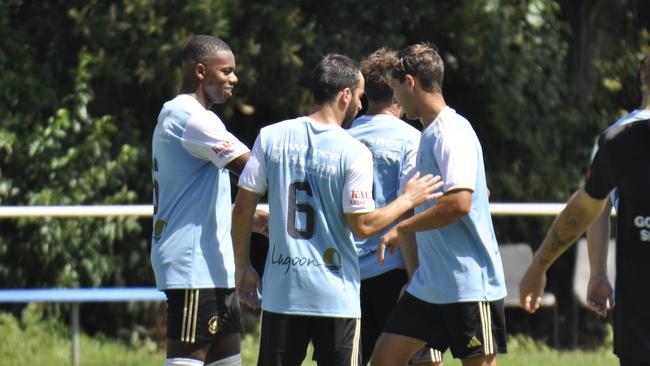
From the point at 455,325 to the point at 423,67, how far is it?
1222mm

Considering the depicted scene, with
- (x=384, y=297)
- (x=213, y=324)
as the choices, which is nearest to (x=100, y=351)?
(x=384, y=297)

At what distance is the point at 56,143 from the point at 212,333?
16.9 ft

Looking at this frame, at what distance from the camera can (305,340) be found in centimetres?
598

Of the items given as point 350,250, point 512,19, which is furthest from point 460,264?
point 512,19

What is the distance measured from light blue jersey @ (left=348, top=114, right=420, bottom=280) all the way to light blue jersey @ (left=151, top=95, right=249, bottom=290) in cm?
85

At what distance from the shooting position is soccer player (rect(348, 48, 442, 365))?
6.85m

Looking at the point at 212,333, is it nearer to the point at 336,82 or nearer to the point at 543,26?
the point at 336,82

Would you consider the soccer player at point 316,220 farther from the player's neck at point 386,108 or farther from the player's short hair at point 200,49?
the player's neck at point 386,108

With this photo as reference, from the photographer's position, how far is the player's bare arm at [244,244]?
6.00 metres

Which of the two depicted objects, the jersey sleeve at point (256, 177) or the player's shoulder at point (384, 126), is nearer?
the jersey sleeve at point (256, 177)

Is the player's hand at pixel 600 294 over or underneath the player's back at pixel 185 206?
underneath

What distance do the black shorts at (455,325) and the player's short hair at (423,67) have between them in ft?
3.35

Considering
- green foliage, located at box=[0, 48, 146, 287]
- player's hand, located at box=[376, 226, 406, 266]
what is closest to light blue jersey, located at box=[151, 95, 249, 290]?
player's hand, located at box=[376, 226, 406, 266]

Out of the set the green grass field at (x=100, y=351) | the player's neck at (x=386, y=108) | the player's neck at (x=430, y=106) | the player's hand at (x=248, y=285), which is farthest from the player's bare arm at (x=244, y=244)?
the green grass field at (x=100, y=351)
